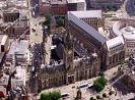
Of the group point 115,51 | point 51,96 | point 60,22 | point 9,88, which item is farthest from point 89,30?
point 9,88

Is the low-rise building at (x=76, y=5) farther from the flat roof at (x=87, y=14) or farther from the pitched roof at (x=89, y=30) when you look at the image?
the pitched roof at (x=89, y=30)

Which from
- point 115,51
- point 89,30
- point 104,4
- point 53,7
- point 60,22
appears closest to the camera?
point 115,51

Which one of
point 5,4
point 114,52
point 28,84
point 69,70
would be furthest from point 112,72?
point 5,4

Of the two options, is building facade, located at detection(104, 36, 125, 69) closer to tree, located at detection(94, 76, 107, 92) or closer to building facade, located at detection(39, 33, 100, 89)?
building facade, located at detection(39, 33, 100, 89)

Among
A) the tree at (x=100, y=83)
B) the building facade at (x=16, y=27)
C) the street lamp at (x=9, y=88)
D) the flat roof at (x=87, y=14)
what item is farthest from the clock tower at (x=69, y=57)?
the flat roof at (x=87, y=14)

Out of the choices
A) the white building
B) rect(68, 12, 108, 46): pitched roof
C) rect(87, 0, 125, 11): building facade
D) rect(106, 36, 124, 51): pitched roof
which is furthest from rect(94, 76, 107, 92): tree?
rect(87, 0, 125, 11): building facade

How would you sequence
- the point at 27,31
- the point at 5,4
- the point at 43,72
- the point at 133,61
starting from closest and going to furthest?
the point at 43,72, the point at 133,61, the point at 27,31, the point at 5,4

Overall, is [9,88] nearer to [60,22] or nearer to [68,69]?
[68,69]

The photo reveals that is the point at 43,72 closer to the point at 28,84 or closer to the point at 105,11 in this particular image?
the point at 28,84

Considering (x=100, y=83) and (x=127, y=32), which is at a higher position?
(x=127, y=32)
